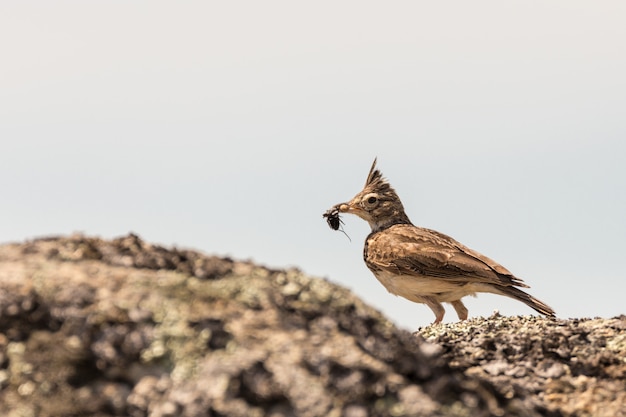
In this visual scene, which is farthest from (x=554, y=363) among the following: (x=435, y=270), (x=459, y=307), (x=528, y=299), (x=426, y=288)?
(x=459, y=307)

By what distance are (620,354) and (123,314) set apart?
408 centimetres

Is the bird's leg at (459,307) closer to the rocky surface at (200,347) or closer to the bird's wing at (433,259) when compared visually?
the bird's wing at (433,259)

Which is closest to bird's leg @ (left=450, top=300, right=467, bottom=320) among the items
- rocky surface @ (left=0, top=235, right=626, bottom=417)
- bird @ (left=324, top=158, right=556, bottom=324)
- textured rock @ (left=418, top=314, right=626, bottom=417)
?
bird @ (left=324, top=158, right=556, bottom=324)

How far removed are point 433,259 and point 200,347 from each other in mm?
8038

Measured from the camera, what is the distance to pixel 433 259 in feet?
39.6

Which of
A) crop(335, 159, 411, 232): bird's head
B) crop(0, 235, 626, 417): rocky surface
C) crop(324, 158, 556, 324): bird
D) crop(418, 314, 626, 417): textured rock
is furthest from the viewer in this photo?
crop(335, 159, 411, 232): bird's head

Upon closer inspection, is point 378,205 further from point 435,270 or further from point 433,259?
point 435,270

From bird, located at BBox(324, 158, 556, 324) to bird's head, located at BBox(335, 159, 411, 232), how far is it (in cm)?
66

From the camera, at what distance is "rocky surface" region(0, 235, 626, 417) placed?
13.8 feet

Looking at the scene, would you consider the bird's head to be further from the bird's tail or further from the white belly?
the bird's tail

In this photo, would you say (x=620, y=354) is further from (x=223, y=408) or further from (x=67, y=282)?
(x=67, y=282)

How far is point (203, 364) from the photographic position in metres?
4.29

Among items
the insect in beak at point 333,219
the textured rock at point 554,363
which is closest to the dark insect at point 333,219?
the insect in beak at point 333,219

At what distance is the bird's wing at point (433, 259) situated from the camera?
468 inches
